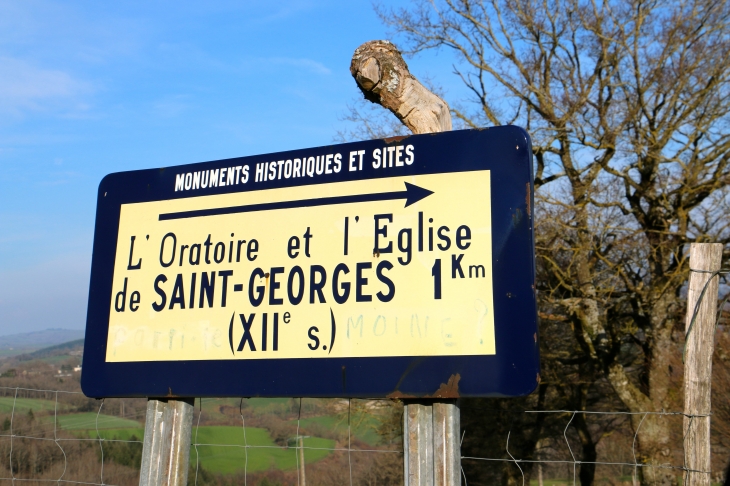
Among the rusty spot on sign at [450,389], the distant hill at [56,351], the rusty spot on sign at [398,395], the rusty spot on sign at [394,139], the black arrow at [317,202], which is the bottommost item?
the rusty spot on sign at [398,395]

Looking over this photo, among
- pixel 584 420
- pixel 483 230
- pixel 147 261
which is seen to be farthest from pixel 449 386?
pixel 584 420

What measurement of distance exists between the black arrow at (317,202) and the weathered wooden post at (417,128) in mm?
343

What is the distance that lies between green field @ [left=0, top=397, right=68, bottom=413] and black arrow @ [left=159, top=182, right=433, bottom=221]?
106 inches

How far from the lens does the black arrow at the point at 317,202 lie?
2.16m

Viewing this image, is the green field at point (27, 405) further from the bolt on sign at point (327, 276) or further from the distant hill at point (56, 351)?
the distant hill at point (56, 351)

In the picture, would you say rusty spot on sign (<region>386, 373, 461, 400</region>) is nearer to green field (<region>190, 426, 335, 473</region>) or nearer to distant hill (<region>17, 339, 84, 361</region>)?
green field (<region>190, 426, 335, 473</region>)

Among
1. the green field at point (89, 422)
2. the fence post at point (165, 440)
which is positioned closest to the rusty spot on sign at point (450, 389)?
the fence post at point (165, 440)

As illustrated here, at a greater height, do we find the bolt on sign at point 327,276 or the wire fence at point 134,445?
the bolt on sign at point 327,276

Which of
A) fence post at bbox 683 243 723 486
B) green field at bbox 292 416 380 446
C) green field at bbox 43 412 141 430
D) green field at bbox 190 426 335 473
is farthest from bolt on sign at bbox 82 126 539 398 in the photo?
green field at bbox 43 412 141 430

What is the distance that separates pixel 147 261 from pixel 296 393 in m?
0.84

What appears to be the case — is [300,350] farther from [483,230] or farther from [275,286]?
[483,230]

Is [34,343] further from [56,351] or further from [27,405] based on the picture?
[27,405]

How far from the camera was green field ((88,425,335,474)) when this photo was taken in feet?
12.9

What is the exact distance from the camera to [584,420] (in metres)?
13.0
